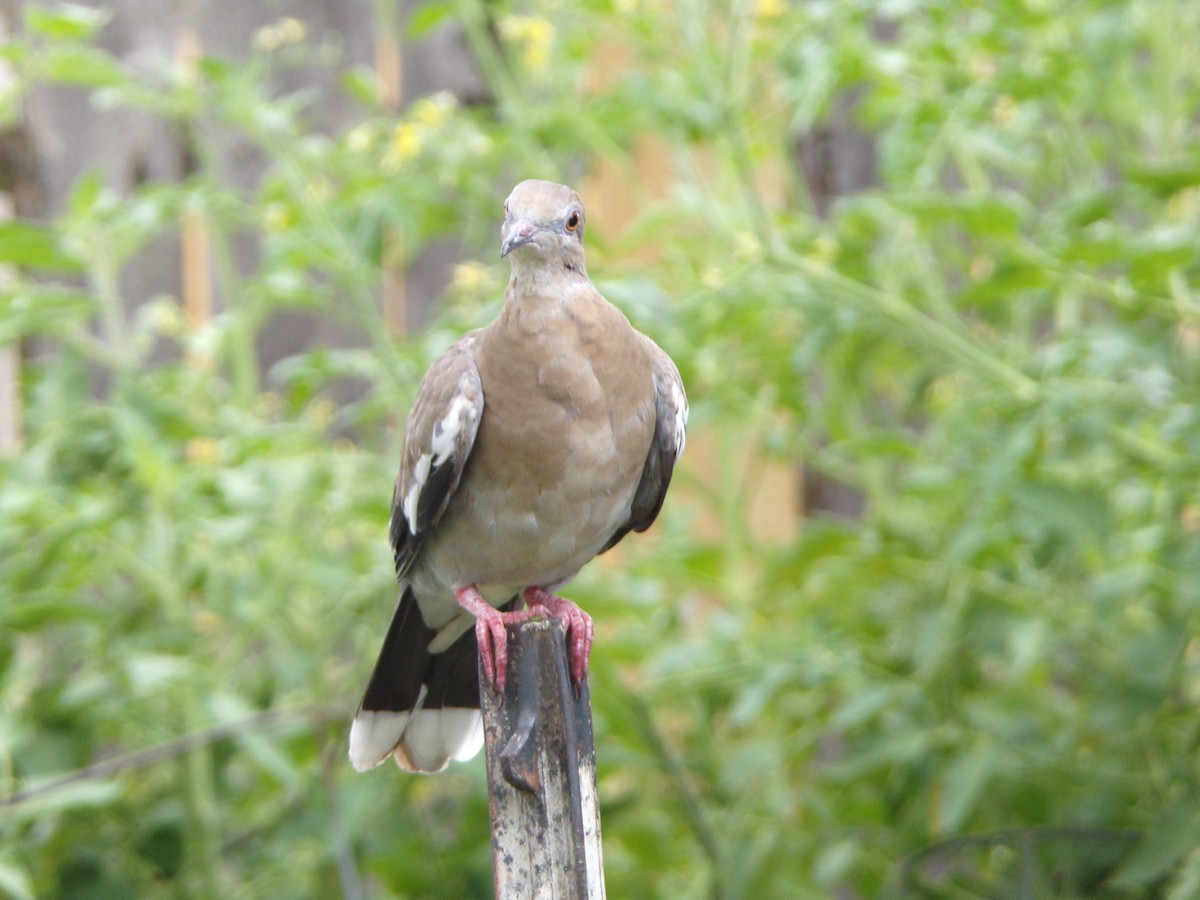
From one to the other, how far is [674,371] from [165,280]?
2.19 metres

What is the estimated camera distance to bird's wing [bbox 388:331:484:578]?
2.06 m

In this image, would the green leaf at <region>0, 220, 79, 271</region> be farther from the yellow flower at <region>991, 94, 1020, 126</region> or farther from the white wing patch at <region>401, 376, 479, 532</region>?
the yellow flower at <region>991, 94, 1020, 126</region>

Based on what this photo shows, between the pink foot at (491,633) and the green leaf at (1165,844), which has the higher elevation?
the pink foot at (491,633)

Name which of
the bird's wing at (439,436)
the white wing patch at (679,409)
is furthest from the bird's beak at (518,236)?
the white wing patch at (679,409)

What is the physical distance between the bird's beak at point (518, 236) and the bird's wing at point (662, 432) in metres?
0.29

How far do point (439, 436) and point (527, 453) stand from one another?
128 millimetres

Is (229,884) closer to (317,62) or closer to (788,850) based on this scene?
(788,850)

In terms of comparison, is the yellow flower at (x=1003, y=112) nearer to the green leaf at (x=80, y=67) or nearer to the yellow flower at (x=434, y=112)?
the yellow flower at (x=434, y=112)

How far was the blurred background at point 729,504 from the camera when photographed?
2.48 metres

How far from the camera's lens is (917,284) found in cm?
304

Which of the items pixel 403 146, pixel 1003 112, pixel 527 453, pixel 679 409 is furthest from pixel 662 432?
pixel 1003 112

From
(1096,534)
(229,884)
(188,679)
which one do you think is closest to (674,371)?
(1096,534)

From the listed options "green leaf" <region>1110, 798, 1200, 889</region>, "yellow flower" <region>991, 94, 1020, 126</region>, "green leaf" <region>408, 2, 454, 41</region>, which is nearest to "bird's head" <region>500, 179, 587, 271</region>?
"green leaf" <region>408, 2, 454, 41</region>

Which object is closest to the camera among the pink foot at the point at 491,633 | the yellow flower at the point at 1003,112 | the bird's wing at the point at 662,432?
the pink foot at the point at 491,633
